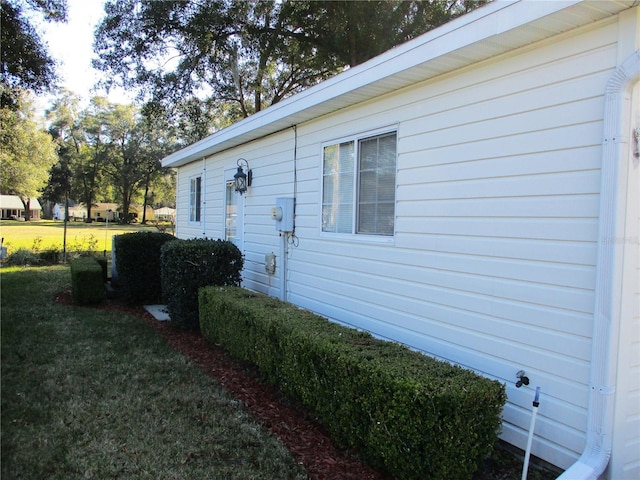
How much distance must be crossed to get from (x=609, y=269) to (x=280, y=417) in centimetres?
260

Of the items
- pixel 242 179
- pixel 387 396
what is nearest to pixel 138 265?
pixel 242 179

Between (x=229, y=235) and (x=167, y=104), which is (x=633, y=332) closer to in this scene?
(x=229, y=235)

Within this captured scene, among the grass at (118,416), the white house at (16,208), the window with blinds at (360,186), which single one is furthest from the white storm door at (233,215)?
the white house at (16,208)

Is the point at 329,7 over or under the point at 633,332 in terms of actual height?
over

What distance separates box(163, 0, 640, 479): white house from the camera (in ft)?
8.09

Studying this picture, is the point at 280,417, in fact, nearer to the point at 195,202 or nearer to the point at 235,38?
the point at 195,202

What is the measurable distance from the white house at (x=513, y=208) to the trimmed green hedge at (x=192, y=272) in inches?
73.9

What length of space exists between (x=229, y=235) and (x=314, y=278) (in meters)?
3.21

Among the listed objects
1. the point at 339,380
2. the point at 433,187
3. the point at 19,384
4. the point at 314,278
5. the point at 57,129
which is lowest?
the point at 19,384

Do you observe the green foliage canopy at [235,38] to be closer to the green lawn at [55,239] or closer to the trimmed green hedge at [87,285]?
the green lawn at [55,239]

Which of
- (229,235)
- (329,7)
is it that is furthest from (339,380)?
(329,7)

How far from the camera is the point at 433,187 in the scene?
144 inches

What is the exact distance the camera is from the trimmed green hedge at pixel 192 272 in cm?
589

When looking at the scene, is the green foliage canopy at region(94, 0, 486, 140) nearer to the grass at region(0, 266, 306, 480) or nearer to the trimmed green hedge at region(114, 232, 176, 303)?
the trimmed green hedge at region(114, 232, 176, 303)
